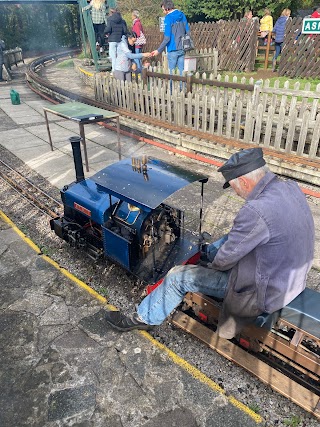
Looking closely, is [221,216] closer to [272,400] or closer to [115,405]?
[272,400]

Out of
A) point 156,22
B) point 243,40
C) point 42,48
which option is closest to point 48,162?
point 243,40

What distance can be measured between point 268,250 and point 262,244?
68mm

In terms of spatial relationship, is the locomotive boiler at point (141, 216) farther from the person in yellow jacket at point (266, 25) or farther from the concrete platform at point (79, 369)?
the person in yellow jacket at point (266, 25)

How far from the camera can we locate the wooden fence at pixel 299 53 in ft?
41.0

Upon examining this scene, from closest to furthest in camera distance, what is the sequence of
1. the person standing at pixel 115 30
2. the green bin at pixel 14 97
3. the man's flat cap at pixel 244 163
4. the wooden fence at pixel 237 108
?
the man's flat cap at pixel 244 163
the wooden fence at pixel 237 108
the person standing at pixel 115 30
the green bin at pixel 14 97

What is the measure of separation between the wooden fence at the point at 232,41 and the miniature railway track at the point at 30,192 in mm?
11763

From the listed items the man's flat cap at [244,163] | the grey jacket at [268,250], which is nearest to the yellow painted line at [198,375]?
the grey jacket at [268,250]

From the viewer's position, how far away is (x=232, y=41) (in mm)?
15523

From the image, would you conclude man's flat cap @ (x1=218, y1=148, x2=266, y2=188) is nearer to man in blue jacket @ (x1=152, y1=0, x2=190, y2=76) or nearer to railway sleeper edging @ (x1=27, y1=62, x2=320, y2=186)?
railway sleeper edging @ (x1=27, y1=62, x2=320, y2=186)

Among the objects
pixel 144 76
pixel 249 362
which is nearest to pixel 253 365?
pixel 249 362

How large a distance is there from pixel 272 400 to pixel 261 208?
186 cm

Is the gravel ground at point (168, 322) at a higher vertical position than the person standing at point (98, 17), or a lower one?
lower

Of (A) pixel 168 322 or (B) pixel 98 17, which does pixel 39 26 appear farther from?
(A) pixel 168 322

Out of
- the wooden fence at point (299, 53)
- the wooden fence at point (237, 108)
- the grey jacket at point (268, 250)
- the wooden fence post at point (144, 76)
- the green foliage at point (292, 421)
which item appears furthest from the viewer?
the wooden fence at point (299, 53)
